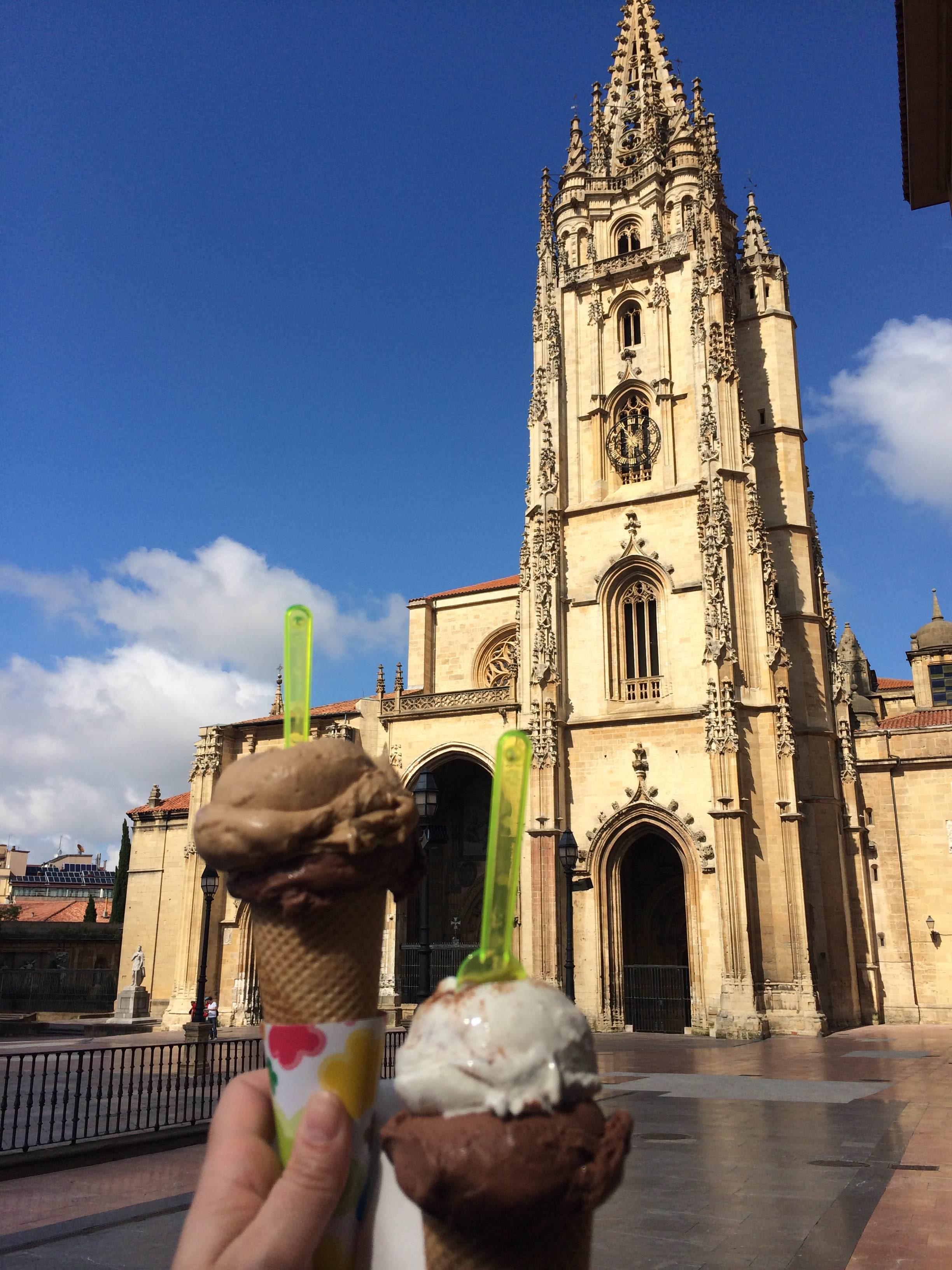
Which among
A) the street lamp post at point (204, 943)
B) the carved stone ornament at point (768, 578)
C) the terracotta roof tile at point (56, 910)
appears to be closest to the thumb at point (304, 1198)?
the street lamp post at point (204, 943)

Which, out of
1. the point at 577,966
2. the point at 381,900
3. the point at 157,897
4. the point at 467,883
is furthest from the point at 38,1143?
the point at 157,897

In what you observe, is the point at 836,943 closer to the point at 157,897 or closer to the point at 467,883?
the point at 467,883

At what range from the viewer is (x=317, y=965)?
1.80m

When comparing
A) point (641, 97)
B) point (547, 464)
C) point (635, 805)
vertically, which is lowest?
point (635, 805)

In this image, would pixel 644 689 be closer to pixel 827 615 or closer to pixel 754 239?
pixel 827 615

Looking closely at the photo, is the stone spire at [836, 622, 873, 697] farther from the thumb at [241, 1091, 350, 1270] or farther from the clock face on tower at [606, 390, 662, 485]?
the thumb at [241, 1091, 350, 1270]

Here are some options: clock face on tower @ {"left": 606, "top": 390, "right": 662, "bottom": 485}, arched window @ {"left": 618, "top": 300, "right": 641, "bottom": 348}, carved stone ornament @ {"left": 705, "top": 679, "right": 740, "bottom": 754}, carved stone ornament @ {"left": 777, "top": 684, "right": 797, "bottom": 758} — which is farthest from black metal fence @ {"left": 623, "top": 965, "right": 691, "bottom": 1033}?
arched window @ {"left": 618, "top": 300, "right": 641, "bottom": 348}

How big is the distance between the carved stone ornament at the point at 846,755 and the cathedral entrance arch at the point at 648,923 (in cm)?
544

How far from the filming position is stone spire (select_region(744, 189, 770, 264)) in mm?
33094

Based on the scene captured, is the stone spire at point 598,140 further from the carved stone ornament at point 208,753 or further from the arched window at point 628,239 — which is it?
the carved stone ornament at point 208,753

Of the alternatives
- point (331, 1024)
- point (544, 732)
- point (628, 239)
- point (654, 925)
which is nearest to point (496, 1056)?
point (331, 1024)

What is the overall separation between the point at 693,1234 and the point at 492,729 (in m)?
22.5

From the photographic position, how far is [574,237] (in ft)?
108

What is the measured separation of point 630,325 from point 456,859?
18.1m
